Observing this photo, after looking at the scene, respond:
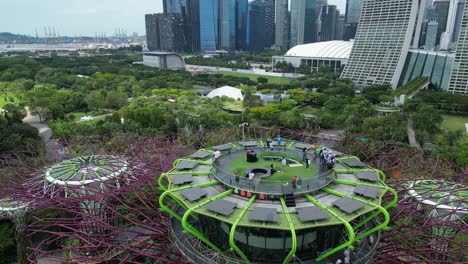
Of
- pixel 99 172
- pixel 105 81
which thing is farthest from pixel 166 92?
pixel 99 172

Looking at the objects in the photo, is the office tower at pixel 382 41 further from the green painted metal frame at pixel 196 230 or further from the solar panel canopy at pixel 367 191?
the green painted metal frame at pixel 196 230

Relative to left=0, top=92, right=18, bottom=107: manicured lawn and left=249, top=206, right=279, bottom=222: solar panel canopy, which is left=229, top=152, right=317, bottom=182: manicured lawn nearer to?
left=249, top=206, right=279, bottom=222: solar panel canopy

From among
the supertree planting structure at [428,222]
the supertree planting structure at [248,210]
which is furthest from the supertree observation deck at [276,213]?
the supertree planting structure at [428,222]

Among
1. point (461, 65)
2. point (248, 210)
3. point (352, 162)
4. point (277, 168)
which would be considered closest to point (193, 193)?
point (248, 210)

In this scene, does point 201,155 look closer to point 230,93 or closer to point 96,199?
point 96,199

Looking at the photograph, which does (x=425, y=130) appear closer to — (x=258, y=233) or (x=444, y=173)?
(x=444, y=173)
